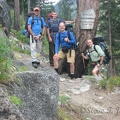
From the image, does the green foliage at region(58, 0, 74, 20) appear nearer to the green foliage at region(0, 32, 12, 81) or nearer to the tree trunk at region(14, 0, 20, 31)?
the tree trunk at region(14, 0, 20, 31)

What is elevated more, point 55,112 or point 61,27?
point 61,27

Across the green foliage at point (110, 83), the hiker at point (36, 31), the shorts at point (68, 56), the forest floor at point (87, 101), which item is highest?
the hiker at point (36, 31)

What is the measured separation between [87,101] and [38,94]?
3.01 meters

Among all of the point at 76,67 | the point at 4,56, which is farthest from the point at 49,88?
the point at 76,67

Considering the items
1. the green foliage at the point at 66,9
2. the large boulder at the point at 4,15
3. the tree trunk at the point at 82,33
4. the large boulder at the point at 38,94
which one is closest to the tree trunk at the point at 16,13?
the large boulder at the point at 4,15

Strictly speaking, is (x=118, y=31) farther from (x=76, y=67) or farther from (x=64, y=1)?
(x=64, y=1)

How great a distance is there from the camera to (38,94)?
4.35m

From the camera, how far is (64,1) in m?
71.8

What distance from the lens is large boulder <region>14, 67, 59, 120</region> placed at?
13.8 ft

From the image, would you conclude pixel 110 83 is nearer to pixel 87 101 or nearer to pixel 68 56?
pixel 87 101

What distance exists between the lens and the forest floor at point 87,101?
20.4 ft

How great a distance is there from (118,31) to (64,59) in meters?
17.5

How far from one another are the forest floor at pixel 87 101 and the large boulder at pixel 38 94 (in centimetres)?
75

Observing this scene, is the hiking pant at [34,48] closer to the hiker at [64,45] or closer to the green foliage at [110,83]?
the hiker at [64,45]
